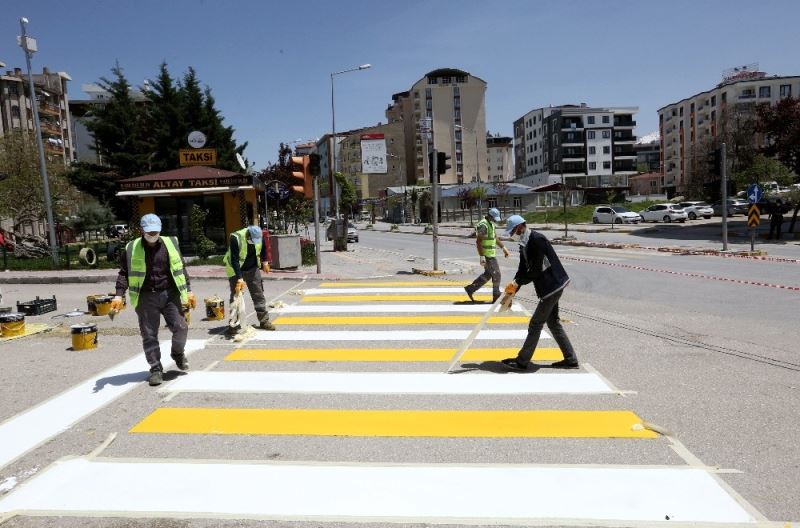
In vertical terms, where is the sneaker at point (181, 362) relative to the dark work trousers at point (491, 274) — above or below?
below

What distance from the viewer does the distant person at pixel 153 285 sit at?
20.1 ft

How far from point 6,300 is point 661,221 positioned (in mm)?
46422

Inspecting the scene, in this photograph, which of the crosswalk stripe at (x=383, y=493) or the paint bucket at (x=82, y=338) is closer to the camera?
the crosswalk stripe at (x=383, y=493)

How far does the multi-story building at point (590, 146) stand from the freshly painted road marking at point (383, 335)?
93.0 metres

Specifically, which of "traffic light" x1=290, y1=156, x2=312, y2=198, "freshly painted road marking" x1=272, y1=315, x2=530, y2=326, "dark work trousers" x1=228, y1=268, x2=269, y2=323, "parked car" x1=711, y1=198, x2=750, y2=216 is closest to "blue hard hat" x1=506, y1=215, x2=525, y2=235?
"freshly painted road marking" x1=272, y1=315, x2=530, y2=326

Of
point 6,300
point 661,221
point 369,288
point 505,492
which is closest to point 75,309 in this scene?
point 6,300

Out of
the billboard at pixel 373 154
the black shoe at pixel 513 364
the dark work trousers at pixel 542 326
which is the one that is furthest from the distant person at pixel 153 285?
the billboard at pixel 373 154

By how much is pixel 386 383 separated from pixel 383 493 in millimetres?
2411

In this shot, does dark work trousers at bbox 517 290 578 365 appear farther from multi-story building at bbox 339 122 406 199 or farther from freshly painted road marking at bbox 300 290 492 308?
multi-story building at bbox 339 122 406 199

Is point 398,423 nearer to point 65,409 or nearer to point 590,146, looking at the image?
point 65,409

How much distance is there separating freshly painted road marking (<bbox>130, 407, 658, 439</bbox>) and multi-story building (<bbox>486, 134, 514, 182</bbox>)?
122 meters

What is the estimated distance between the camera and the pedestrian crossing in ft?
11.8

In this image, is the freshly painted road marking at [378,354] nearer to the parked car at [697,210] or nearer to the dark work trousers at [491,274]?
the dark work trousers at [491,274]

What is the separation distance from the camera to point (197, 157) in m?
28.2
